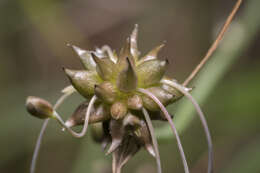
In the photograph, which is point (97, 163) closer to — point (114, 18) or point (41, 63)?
point (41, 63)

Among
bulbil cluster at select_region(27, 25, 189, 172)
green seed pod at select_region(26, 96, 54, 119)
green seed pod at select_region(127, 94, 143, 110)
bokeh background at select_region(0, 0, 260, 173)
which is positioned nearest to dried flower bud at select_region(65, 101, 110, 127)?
bulbil cluster at select_region(27, 25, 189, 172)

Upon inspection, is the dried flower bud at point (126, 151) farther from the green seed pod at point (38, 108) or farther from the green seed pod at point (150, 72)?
the green seed pod at point (38, 108)

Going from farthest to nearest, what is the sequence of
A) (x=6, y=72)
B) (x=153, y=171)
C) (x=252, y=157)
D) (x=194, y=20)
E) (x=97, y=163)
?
(x=194, y=20), (x=6, y=72), (x=153, y=171), (x=252, y=157), (x=97, y=163)

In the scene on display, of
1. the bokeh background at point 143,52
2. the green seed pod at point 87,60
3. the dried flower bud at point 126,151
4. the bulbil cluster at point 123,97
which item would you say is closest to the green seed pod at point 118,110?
the bulbil cluster at point 123,97

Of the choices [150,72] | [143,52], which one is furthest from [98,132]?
[143,52]

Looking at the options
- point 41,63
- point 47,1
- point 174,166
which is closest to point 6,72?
point 41,63

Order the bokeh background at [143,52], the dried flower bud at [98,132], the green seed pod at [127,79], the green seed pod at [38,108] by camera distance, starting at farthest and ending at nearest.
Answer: the bokeh background at [143,52] → the dried flower bud at [98,132] → the green seed pod at [127,79] → the green seed pod at [38,108]
